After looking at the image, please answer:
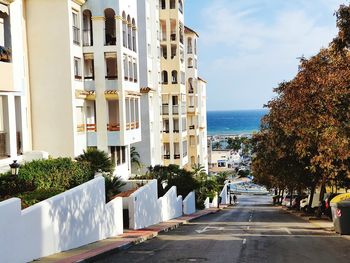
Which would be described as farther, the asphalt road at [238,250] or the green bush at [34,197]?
the green bush at [34,197]

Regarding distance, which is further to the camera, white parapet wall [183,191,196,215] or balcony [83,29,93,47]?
white parapet wall [183,191,196,215]

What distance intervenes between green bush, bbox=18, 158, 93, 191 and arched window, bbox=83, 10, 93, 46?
34.5 ft

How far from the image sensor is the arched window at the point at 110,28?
34.1m

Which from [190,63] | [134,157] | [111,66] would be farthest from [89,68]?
[190,63]

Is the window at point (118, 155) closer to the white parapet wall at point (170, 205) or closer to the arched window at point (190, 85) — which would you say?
the white parapet wall at point (170, 205)

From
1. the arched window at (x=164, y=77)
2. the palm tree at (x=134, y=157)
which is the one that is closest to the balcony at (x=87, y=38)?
the palm tree at (x=134, y=157)

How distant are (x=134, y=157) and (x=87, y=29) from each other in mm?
14621

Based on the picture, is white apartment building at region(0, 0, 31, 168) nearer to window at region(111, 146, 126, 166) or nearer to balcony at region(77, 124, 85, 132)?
balcony at region(77, 124, 85, 132)

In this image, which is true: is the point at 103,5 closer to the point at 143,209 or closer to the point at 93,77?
the point at 93,77

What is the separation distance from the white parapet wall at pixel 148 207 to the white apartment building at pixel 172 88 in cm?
2176

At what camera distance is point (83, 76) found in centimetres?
3303

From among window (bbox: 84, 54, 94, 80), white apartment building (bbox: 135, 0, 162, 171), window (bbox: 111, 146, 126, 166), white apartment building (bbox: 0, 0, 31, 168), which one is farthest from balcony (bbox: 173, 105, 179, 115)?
white apartment building (bbox: 0, 0, 31, 168)

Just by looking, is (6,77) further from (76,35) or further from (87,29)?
(87,29)

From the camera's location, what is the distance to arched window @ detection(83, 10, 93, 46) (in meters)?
33.3
